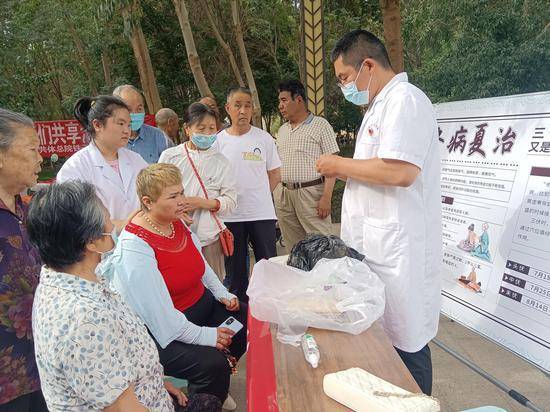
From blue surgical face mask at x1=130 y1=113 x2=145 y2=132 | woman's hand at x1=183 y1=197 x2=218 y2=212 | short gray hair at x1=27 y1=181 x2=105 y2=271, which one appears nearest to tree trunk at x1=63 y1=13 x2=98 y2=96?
blue surgical face mask at x1=130 y1=113 x2=145 y2=132

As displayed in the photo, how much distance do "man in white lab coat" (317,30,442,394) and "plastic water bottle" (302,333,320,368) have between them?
0.47 m

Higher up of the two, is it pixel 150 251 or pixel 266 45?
pixel 266 45

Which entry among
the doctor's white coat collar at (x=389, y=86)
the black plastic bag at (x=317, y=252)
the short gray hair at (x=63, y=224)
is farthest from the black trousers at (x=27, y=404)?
the doctor's white coat collar at (x=389, y=86)

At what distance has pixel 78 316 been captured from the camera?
3.79 feet

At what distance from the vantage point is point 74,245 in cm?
122

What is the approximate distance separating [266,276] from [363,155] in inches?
25.4

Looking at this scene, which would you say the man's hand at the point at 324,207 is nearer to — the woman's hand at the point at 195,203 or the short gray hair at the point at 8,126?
the woman's hand at the point at 195,203

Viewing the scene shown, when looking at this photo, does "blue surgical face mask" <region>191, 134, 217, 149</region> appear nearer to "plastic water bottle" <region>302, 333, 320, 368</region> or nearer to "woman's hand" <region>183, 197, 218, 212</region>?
"woman's hand" <region>183, 197, 218, 212</region>

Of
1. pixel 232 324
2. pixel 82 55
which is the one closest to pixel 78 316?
pixel 232 324

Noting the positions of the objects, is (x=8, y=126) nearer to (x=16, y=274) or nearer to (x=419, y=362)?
(x=16, y=274)

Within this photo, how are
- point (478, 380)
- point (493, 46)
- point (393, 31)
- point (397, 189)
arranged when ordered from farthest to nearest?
1. point (493, 46)
2. point (393, 31)
3. point (478, 380)
4. point (397, 189)

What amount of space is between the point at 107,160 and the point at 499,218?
2065 mm

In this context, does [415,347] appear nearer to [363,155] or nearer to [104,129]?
[363,155]

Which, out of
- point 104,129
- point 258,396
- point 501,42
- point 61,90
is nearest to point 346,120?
point 501,42
